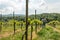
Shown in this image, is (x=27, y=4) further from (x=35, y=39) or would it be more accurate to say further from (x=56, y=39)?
(x=35, y=39)

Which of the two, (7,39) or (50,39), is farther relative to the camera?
(7,39)

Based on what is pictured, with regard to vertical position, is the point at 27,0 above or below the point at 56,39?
above

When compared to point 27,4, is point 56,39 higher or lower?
lower

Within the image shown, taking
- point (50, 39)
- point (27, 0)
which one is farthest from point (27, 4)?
point (50, 39)

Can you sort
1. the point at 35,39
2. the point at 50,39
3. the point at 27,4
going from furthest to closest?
the point at 35,39 → the point at 50,39 → the point at 27,4

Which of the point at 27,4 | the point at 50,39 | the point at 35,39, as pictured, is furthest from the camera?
the point at 35,39

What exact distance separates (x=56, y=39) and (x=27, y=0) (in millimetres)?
12137

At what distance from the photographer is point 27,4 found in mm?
10500

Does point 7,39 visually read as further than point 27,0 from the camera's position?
Yes

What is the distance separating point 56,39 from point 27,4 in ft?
40.1

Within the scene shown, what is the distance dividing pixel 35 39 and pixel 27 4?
1593 cm

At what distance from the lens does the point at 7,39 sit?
27156mm

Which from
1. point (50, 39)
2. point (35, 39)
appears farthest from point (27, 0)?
point (35, 39)

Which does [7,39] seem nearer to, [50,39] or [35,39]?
[35,39]
